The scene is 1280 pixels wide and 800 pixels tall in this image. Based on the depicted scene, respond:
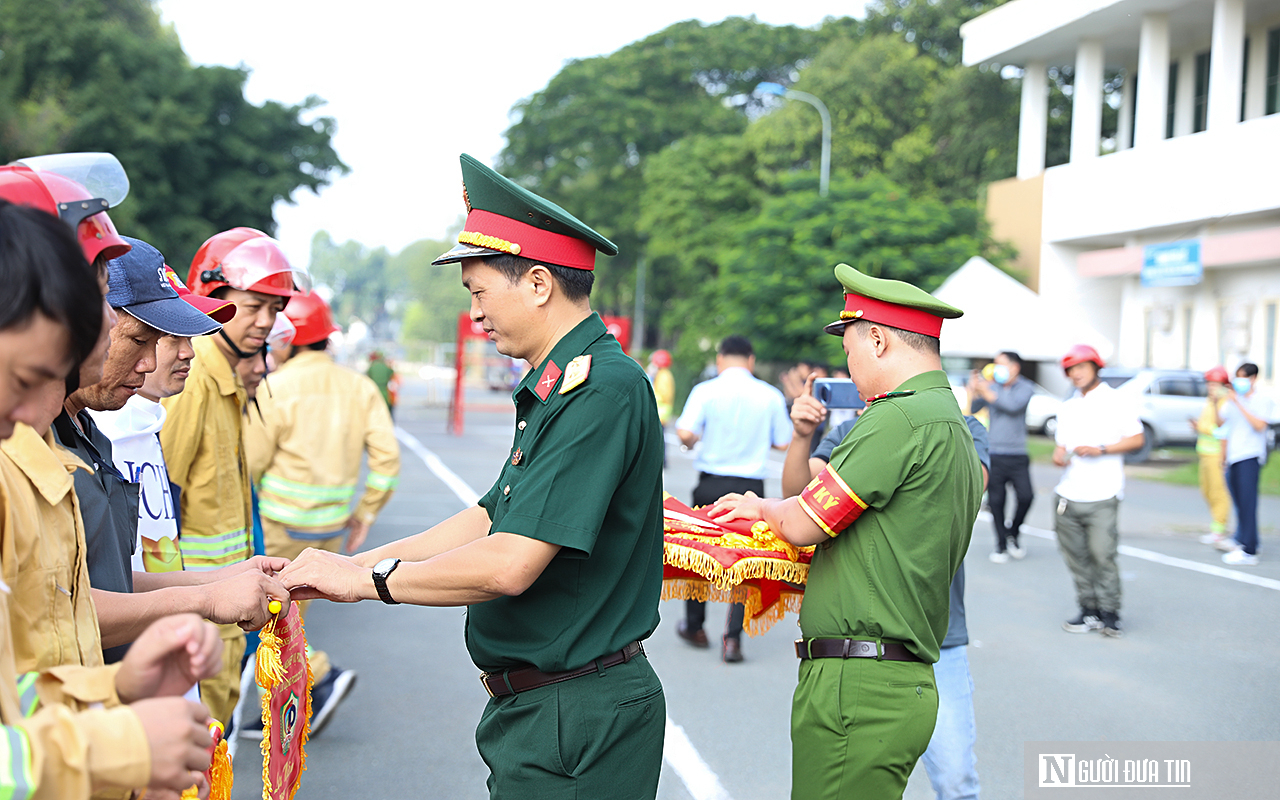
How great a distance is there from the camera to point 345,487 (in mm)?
5094

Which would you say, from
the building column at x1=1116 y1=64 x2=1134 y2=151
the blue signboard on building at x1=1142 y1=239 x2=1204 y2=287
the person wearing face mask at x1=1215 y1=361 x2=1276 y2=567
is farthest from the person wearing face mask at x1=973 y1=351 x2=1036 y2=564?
the building column at x1=1116 y1=64 x2=1134 y2=151

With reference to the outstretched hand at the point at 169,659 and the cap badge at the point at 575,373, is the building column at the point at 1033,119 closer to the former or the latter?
the cap badge at the point at 575,373

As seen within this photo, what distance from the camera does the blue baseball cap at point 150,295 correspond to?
259cm

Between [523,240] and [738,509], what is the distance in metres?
1.43

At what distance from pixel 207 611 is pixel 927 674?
197 centimetres

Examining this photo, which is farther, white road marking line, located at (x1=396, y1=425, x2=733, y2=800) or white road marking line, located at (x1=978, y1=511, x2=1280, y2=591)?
white road marking line, located at (x1=978, y1=511, x2=1280, y2=591)

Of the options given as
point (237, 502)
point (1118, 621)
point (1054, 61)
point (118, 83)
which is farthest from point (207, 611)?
point (1054, 61)

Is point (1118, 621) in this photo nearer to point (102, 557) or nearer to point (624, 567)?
point (624, 567)

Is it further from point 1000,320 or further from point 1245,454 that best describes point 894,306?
point 1000,320

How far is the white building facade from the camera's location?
21822 millimetres

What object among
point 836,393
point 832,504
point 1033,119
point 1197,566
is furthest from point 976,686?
point 1033,119

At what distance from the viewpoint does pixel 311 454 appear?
16.4 feet

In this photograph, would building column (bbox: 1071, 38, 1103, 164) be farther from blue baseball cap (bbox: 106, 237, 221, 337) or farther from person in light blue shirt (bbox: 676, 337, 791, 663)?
blue baseball cap (bbox: 106, 237, 221, 337)

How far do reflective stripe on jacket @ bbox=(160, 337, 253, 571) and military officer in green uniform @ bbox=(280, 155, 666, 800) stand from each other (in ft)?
4.53
